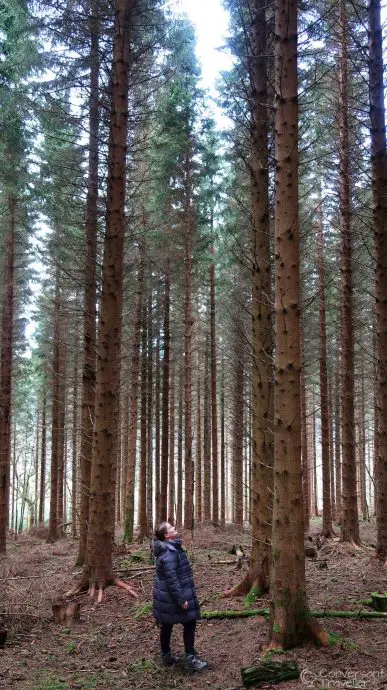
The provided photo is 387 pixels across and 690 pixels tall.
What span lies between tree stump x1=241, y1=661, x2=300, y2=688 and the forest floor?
0.08m

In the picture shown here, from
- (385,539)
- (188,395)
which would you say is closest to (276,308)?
(385,539)

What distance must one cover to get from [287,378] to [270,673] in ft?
8.99

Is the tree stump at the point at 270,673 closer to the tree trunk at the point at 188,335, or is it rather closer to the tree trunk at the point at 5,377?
the tree trunk at the point at 188,335

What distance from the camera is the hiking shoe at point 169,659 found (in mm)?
5261

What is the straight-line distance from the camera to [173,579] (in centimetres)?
528

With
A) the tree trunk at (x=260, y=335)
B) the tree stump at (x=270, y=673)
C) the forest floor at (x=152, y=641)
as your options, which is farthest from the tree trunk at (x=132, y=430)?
the tree stump at (x=270, y=673)

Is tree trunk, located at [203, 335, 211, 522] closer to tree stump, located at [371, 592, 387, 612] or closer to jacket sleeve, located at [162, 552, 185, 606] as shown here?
tree stump, located at [371, 592, 387, 612]

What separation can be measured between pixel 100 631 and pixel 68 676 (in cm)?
165

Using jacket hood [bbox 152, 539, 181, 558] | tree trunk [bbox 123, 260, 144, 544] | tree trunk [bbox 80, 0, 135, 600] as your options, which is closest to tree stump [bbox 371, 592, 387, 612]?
jacket hood [bbox 152, 539, 181, 558]

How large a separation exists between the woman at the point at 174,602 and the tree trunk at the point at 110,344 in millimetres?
3406

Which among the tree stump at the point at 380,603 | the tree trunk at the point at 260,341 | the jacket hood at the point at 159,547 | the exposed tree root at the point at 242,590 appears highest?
the tree trunk at the point at 260,341

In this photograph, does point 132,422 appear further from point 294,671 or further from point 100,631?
point 294,671

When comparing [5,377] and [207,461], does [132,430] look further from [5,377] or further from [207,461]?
[207,461]

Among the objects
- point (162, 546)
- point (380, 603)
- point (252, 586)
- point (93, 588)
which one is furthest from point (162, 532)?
point (93, 588)
